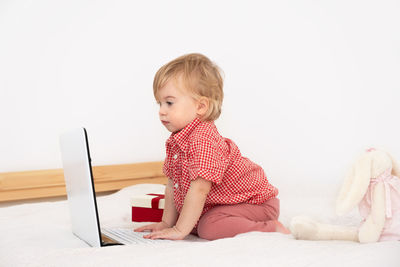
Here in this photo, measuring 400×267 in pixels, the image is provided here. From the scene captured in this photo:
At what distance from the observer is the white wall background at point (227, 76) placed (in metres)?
1.85

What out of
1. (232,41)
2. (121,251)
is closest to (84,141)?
(121,251)

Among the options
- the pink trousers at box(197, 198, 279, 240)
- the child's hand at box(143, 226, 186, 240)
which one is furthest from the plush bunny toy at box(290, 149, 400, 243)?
the child's hand at box(143, 226, 186, 240)

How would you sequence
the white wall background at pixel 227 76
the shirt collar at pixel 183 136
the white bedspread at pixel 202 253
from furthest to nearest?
1. the white wall background at pixel 227 76
2. the shirt collar at pixel 183 136
3. the white bedspread at pixel 202 253

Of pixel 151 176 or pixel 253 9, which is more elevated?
pixel 253 9

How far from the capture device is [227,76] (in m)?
2.18

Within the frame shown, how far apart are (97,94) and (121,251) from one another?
4.22 feet

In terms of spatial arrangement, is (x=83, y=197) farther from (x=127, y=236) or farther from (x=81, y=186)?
(x=127, y=236)

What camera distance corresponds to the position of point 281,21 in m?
2.19

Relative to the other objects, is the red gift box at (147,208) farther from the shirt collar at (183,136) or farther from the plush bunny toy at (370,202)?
the plush bunny toy at (370,202)

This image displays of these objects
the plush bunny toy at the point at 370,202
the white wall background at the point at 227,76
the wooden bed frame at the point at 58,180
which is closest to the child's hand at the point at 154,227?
the plush bunny toy at the point at 370,202

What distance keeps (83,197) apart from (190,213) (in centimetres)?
24

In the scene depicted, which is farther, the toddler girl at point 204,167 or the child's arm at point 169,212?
the child's arm at point 169,212

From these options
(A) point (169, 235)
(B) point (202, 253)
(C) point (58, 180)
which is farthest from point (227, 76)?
(B) point (202, 253)

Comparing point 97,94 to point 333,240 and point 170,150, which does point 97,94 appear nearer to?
point 170,150
